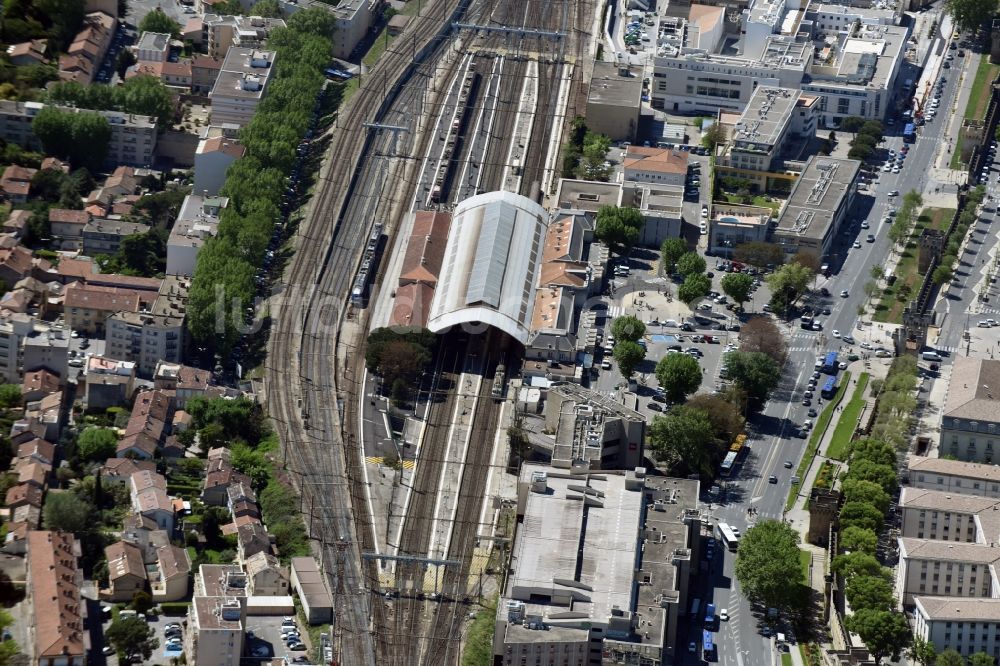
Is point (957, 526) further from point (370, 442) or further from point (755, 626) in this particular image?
point (370, 442)

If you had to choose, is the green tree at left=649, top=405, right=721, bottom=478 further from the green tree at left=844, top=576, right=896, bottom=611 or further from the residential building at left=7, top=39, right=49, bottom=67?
the residential building at left=7, top=39, right=49, bottom=67

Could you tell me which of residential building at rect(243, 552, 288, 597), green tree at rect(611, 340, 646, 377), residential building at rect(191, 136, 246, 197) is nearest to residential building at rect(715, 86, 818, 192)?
green tree at rect(611, 340, 646, 377)

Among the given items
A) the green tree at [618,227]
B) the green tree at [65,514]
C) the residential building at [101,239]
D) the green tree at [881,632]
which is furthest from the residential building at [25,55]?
the green tree at [881,632]

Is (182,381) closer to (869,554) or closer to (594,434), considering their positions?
(594,434)

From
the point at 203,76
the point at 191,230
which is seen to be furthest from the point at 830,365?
the point at 203,76

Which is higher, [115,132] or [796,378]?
[115,132]

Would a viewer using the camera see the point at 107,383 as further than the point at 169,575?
Yes

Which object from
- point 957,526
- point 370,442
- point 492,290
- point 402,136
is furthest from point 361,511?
point 402,136
